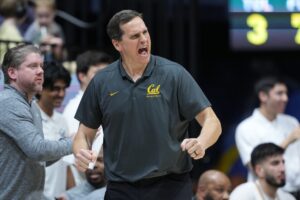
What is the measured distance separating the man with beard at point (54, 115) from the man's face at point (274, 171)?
5.87 feet

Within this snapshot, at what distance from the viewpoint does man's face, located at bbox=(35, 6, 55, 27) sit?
11.0 meters

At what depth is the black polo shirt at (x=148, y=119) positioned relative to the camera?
6.15m

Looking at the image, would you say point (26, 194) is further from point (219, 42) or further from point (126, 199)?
point (219, 42)

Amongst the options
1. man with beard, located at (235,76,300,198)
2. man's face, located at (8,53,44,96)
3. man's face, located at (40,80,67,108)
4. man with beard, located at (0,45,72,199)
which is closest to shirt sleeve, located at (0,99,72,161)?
man with beard, located at (0,45,72,199)

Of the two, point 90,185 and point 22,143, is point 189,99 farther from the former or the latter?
point 90,185

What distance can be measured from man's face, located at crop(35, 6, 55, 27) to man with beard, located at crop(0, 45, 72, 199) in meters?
4.16

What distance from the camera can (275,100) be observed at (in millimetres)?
9508

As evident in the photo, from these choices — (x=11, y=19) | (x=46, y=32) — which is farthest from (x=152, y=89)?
(x=46, y=32)

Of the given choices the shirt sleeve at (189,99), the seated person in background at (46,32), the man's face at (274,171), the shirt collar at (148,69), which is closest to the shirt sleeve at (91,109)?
the shirt collar at (148,69)

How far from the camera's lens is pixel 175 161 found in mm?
6168

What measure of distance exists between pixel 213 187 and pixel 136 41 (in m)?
2.77

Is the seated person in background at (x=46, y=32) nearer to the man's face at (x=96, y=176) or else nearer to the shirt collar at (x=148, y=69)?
the man's face at (x=96, y=176)

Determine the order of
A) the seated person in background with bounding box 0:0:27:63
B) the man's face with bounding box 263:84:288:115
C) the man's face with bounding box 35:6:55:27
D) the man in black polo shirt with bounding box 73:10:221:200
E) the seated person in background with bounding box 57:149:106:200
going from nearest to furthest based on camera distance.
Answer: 1. the man in black polo shirt with bounding box 73:10:221:200
2. the seated person in background with bounding box 57:149:106:200
3. the man's face with bounding box 263:84:288:115
4. the seated person in background with bounding box 0:0:27:63
5. the man's face with bounding box 35:6:55:27

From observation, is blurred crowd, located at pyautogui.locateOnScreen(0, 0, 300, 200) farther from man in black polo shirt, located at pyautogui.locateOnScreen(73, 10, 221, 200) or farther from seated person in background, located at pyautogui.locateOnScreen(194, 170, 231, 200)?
man in black polo shirt, located at pyautogui.locateOnScreen(73, 10, 221, 200)
